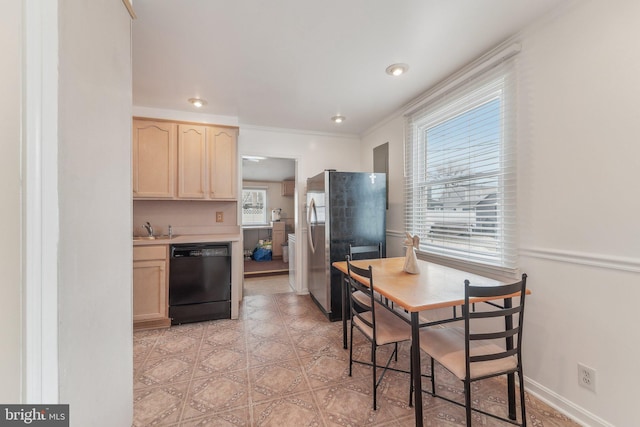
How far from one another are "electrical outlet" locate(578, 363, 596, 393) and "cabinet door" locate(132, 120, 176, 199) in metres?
3.85

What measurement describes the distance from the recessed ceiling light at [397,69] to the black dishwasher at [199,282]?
8.00ft

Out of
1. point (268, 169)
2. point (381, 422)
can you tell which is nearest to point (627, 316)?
point (381, 422)

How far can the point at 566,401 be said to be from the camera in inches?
59.1

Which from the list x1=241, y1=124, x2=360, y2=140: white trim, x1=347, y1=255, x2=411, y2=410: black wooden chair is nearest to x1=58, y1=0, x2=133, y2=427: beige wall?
x1=347, y1=255, x2=411, y2=410: black wooden chair

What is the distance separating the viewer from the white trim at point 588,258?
49.4 inches

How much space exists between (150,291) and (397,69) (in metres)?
3.25

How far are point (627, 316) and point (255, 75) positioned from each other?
2.96m

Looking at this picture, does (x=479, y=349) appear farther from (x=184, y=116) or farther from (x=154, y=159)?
(x=184, y=116)

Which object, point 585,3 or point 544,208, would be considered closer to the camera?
point 585,3

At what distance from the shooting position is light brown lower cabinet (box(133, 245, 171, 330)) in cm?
259

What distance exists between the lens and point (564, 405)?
59.5 inches

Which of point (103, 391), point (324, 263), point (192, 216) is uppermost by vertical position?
point (192, 216)

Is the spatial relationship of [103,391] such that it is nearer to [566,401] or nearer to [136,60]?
[136,60]

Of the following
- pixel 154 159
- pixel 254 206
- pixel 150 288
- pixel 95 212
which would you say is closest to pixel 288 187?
pixel 254 206
